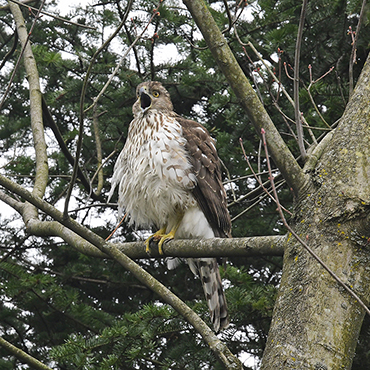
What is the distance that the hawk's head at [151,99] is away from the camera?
172 inches

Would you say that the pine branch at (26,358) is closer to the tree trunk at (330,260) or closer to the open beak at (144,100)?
the tree trunk at (330,260)

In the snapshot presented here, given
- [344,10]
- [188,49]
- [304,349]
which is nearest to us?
[304,349]

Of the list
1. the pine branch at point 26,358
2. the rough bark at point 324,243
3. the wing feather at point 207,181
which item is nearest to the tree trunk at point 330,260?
the rough bark at point 324,243

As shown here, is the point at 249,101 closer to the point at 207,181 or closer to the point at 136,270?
the point at 136,270

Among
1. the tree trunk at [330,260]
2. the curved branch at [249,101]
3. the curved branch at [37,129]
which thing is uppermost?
the curved branch at [37,129]

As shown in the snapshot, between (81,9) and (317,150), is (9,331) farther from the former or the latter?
(317,150)

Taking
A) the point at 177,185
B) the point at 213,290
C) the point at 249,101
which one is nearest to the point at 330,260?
the point at 249,101

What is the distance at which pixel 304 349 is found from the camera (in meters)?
1.79

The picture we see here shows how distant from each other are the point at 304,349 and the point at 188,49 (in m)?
4.25

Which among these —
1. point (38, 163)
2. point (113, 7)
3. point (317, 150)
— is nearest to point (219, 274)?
point (38, 163)

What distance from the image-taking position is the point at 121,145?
5.35 m

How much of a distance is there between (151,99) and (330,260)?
277 cm

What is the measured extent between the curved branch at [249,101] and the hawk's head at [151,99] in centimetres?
197

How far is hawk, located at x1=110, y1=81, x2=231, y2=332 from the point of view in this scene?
3844 millimetres
